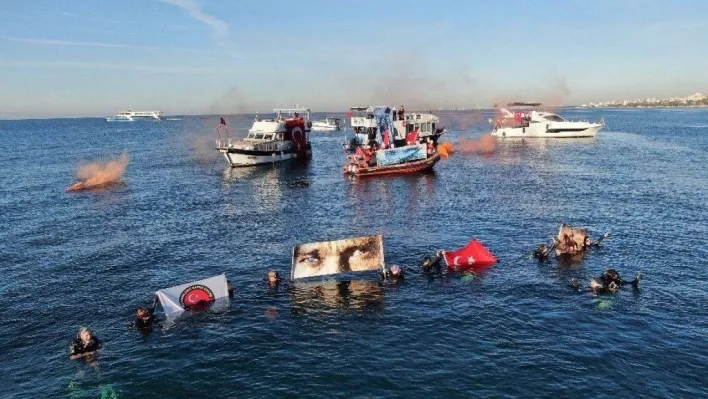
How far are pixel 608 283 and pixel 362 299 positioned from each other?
17262 millimetres

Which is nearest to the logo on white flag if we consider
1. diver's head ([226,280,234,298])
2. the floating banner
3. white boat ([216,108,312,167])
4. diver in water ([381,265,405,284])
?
diver's head ([226,280,234,298])

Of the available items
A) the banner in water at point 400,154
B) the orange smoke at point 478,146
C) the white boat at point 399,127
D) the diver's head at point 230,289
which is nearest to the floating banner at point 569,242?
the diver's head at point 230,289

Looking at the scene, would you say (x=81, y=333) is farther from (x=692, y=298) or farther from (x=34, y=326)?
(x=692, y=298)

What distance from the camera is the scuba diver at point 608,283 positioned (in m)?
34.6

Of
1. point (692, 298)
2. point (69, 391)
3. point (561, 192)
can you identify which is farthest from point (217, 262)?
point (561, 192)

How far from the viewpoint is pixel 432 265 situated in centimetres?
3978

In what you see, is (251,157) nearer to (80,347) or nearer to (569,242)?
(569,242)

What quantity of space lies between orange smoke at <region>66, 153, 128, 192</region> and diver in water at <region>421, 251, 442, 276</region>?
205 ft

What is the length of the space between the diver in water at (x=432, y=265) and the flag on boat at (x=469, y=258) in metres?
0.85

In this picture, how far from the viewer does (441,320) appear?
103 feet

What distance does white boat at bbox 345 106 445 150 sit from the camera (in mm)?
94312

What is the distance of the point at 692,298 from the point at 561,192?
37979mm

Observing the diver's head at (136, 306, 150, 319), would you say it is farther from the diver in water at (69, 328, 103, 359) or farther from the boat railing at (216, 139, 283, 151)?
the boat railing at (216, 139, 283, 151)

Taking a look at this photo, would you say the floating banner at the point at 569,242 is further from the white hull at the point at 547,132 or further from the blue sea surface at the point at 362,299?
the white hull at the point at 547,132
